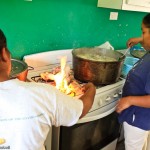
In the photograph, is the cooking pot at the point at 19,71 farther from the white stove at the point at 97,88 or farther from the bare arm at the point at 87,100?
the bare arm at the point at 87,100

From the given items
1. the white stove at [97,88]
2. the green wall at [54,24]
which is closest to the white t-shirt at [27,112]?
the white stove at [97,88]

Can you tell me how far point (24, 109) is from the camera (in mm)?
601

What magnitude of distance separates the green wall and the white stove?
59 mm

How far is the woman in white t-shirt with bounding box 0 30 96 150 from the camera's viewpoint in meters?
0.60

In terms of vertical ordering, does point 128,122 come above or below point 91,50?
below

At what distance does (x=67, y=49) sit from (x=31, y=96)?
1039 mm

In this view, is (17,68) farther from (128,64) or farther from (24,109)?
(128,64)

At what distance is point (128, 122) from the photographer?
122 cm

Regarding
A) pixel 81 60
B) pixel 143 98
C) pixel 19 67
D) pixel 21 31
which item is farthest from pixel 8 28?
pixel 143 98

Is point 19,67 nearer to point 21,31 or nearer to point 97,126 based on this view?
point 21,31

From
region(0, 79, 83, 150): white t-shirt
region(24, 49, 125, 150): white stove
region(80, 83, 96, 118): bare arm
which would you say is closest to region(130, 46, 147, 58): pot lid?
region(24, 49, 125, 150): white stove

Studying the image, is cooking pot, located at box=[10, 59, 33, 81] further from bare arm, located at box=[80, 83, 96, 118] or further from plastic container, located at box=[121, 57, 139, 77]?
plastic container, located at box=[121, 57, 139, 77]

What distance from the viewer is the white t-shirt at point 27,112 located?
1.96ft

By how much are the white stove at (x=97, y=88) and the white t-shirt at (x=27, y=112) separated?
476 millimetres
